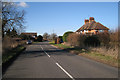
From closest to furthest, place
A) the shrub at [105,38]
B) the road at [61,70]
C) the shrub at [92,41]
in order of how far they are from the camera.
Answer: the road at [61,70] → the shrub at [105,38] → the shrub at [92,41]

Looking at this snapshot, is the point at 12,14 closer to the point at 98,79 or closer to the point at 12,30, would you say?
the point at 12,30

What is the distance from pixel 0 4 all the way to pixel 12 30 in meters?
6.14

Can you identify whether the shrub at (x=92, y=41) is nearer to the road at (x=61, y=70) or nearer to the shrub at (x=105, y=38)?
the shrub at (x=105, y=38)

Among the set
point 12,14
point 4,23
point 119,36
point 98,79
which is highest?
point 12,14

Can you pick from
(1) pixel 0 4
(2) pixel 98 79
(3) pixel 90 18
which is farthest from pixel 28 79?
(3) pixel 90 18

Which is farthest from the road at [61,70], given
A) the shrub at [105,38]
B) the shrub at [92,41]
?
the shrub at [92,41]

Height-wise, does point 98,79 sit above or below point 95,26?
below

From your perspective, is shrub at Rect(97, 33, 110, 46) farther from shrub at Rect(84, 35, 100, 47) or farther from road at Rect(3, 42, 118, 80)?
road at Rect(3, 42, 118, 80)

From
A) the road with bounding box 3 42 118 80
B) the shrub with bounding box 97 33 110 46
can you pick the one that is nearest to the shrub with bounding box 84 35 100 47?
Result: the shrub with bounding box 97 33 110 46

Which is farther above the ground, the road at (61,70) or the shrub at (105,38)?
the shrub at (105,38)

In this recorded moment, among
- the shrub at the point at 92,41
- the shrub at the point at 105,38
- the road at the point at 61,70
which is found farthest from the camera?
the shrub at the point at 92,41

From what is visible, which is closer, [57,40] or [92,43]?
[92,43]

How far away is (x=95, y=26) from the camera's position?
45.8m

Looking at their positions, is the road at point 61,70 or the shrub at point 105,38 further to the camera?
the shrub at point 105,38
